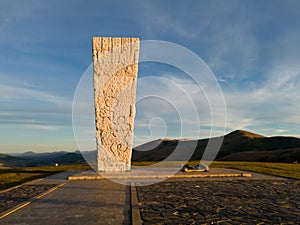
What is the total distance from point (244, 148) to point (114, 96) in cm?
5414

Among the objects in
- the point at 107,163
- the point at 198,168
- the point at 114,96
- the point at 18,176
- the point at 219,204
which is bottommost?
the point at 219,204

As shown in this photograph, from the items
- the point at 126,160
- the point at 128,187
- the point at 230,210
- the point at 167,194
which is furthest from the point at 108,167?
the point at 230,210

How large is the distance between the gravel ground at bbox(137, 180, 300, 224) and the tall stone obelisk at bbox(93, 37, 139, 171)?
466 cm

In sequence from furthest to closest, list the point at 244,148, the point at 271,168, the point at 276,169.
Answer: the point at 244,148, the point at 271,168, the point at 276,169

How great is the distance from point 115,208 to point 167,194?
2430 millimetres

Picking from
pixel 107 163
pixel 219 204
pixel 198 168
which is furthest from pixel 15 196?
pixel 198 168

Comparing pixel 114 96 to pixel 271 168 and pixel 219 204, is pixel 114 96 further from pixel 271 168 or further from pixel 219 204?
pixel 271 168

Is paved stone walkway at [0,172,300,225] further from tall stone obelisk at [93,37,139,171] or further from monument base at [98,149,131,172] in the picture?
tall stone obelisk at [93,37,139,171]

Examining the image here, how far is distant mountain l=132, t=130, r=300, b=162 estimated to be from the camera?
1636 inches

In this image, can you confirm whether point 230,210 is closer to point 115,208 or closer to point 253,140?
point 115,208

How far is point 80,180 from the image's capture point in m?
12.3

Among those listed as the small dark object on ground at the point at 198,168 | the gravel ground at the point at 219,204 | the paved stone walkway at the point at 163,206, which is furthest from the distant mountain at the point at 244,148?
the paved stone walkway at the point at 163,206

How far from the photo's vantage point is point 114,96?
14320 millimetres

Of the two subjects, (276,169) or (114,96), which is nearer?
(114,96)
